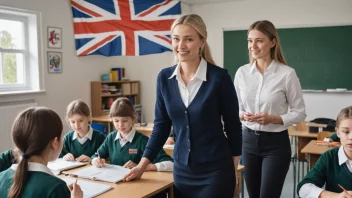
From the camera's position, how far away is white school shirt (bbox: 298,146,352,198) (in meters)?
1.66

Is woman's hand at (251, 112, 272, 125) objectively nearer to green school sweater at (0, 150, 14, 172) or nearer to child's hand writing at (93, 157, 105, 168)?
child's hand writing at (93, 157, 105, 168)

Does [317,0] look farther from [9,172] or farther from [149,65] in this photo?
[9,172]

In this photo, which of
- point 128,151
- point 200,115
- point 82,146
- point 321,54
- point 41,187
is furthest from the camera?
point 321,54

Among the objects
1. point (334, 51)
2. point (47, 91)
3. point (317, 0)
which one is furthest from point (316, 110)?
point (47, 91)

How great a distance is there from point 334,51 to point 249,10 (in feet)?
5.81

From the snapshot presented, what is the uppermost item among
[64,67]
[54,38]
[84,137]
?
[54,38]

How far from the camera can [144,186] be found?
1.95m

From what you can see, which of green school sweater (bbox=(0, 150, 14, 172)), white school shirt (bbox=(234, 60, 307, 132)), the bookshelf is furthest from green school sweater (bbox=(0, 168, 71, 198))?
the bookshelf

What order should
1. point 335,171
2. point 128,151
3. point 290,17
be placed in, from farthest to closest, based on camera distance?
point 290,17 → point 128,151 → point 335,171

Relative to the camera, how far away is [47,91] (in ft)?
17.7

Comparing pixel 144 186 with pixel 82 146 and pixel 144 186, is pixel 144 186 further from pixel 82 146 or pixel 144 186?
pixel 82 146

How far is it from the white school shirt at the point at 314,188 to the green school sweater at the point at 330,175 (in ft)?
0.06

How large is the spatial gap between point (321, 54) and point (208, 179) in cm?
552

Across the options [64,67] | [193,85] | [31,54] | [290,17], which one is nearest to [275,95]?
[193,85]
